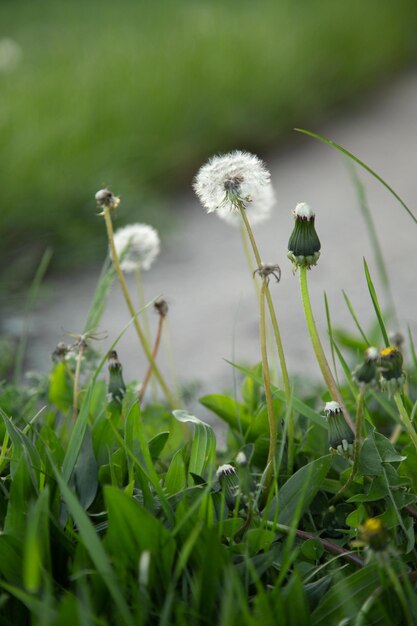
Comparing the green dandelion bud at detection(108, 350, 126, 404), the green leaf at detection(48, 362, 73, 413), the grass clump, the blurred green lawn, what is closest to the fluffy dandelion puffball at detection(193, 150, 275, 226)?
the grass clump

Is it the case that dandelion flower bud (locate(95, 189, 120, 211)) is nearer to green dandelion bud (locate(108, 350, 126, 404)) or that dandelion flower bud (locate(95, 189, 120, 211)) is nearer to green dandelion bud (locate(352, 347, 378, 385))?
green dandelion bud (locate(108, 350, 126, 404))

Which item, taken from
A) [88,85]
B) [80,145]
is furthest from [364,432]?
[88,85]

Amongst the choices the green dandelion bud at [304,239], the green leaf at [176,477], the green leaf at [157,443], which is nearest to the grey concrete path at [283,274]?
the green leaf at [157,443]

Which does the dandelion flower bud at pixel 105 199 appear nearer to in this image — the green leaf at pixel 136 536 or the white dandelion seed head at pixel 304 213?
the white dandelion seed head at pixel 304 213

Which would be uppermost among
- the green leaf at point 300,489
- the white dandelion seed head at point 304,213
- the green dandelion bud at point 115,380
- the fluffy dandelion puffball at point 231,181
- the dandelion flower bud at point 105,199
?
the dandelion flower bud at point 105,199

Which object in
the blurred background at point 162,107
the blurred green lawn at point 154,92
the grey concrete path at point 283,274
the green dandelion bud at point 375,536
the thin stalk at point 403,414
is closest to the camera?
the green dandelion bud at point 375,536

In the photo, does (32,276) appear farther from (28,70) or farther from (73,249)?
(28,70)
